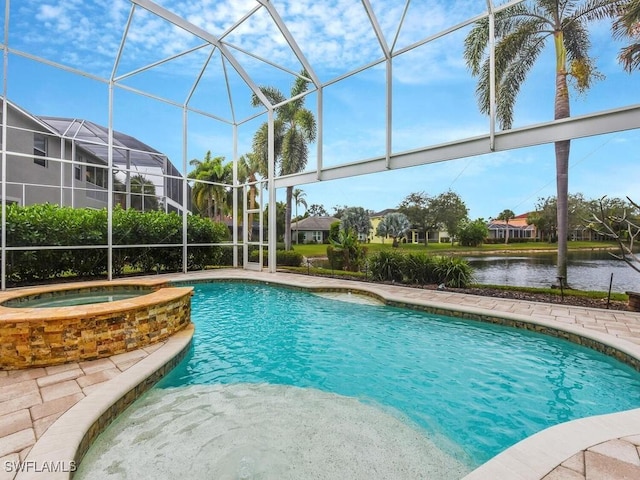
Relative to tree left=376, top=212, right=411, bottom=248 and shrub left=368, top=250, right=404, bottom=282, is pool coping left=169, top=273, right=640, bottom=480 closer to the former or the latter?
shrub left=368, top=250, right=404, bottom=282

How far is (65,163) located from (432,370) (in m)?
16.0

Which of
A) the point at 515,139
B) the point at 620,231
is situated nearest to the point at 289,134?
the point at 515,139

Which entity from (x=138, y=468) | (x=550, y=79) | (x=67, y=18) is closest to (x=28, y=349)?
(x=138, y=468)

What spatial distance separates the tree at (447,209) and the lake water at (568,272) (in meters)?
9.75

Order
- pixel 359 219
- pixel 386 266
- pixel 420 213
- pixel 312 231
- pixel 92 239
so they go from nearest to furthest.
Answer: pixel 92 239 < pixel 386 266 < pixel 420 213 < pixel 359 219 < pixel 312 231

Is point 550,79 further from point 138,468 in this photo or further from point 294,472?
point 138,468

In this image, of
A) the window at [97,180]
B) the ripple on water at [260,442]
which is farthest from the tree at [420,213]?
the ripple on water at [260,442]

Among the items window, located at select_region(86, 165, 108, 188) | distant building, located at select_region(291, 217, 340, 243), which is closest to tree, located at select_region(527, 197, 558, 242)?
window, located at select_region(86, 165, 108, 188)

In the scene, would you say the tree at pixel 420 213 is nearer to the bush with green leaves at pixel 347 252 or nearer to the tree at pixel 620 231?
the bush with green leaves at pixel 347 252

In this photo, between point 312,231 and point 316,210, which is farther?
point 316,210

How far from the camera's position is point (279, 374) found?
13.8 feet

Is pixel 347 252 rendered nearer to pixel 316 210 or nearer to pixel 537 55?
pixel 537 55

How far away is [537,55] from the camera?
854 cm

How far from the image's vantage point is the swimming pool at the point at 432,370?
325cm
